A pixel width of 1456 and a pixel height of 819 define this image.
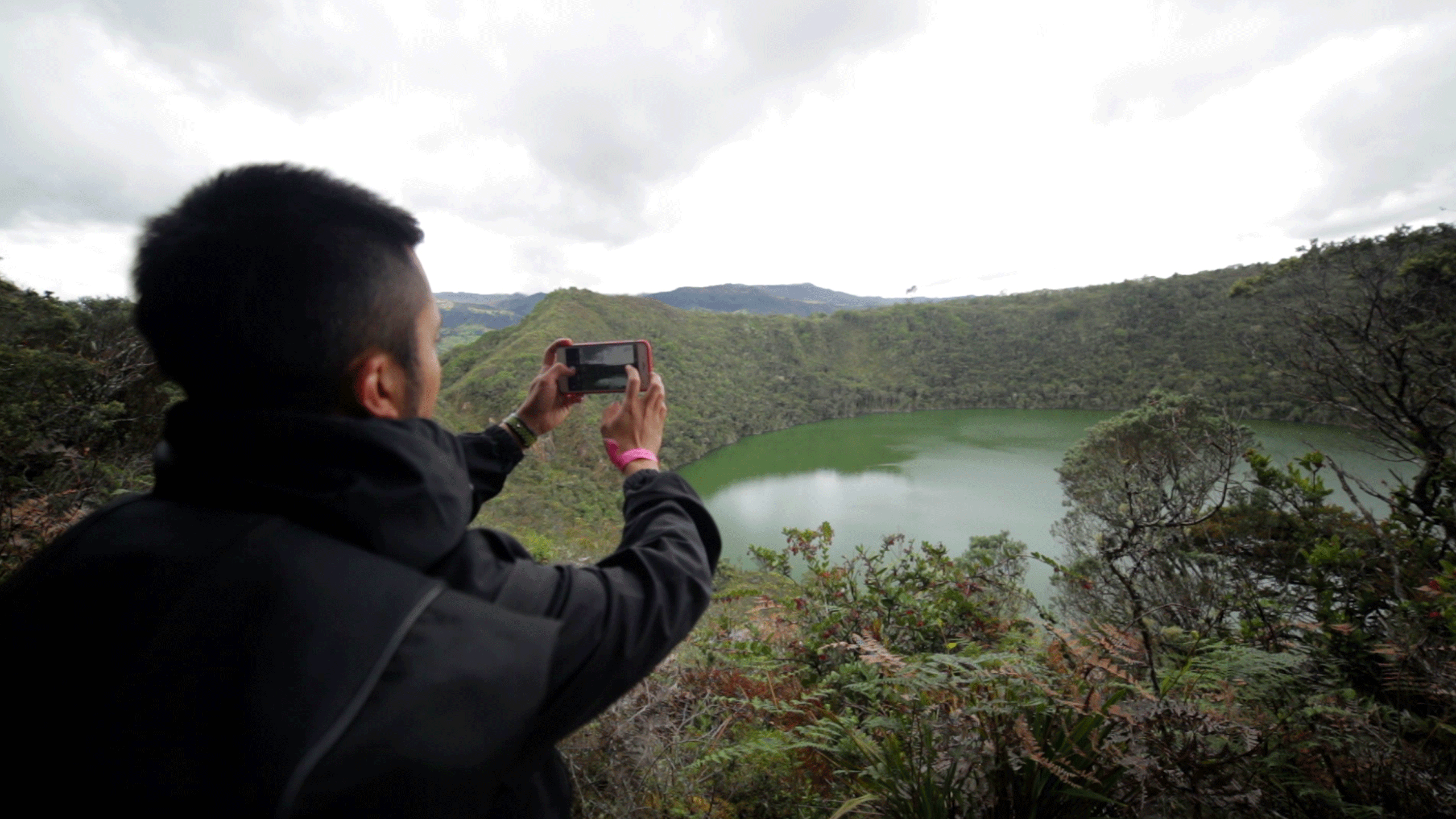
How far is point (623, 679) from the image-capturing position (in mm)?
688

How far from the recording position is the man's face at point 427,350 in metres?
0.80

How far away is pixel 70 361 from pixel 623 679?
7.57 metres

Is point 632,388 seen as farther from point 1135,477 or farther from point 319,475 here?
point 1135,477

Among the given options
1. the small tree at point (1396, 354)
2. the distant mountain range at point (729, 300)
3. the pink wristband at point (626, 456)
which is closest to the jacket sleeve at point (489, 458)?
the pink wristband at point (626, 456)

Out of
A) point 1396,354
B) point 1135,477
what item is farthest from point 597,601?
point 1135,477

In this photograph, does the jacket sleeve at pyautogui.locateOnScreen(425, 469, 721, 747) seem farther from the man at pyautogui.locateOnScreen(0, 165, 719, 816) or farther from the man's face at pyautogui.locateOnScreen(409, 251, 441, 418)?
the man's face at pyautogui.locateOnScreen(409, 251, 441, 418)

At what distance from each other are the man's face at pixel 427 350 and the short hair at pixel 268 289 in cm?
4

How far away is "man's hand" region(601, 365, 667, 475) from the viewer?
46.0 inches

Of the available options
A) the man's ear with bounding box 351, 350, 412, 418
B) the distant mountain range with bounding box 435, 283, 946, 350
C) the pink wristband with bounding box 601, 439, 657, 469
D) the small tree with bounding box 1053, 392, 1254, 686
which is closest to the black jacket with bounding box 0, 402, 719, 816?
the man's ear with bounding box 351, 350, 412, 418

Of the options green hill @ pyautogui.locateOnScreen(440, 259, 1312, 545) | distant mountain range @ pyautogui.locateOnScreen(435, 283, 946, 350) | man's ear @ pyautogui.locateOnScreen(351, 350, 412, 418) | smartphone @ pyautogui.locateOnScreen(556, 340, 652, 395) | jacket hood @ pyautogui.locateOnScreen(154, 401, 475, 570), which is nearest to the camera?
jacket hood @ pyautogui.locateOnScreen(154, 401, 475, 570)

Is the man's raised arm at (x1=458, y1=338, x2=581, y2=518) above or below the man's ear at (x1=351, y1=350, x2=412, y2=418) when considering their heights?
below

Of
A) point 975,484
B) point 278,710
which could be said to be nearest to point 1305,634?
point 278,710

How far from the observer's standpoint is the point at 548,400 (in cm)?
146

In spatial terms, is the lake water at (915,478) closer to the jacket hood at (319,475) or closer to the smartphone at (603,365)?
the smartphone at (603,365)
